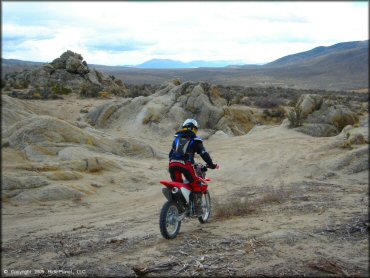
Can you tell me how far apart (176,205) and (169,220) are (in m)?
0.34

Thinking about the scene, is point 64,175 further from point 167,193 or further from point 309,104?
point 309,104

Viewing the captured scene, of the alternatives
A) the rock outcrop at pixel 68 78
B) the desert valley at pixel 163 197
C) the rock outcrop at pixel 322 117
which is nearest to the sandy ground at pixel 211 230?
the desert valley at pixel 163 197

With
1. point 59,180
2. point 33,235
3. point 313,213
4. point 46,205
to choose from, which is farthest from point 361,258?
point 59,180

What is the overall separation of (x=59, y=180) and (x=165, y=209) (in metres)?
5.16

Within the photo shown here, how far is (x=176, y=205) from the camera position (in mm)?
7043

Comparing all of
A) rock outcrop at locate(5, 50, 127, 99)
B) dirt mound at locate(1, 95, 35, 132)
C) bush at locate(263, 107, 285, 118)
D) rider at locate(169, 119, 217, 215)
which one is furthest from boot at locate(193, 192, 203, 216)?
rock outcrop at locate(5, 50, 127, 99)

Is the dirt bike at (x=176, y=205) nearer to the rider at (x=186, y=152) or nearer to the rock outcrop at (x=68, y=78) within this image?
the rider at (x=186, y=152)

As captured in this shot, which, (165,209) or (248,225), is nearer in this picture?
(165,209)

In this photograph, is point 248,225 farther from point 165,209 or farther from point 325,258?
point 325,258

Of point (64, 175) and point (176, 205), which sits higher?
point (176, 205)

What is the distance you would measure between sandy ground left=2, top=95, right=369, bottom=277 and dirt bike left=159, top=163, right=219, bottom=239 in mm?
209

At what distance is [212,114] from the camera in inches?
903

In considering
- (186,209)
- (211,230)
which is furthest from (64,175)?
(211,230)

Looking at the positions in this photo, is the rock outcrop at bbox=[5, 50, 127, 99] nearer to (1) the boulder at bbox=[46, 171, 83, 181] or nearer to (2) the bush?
(2) the bush
